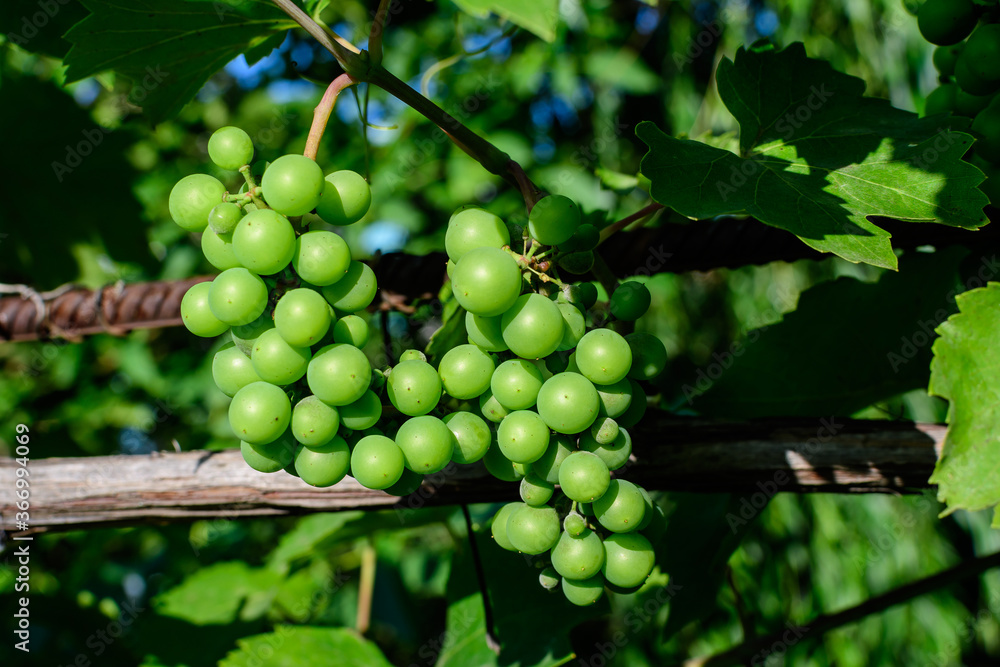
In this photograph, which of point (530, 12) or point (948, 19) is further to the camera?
point (948, 19)

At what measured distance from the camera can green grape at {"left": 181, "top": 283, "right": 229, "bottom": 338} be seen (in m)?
0.75

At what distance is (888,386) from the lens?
1.24 metres

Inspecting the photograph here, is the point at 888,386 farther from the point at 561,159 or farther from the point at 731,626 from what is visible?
the point at 561,159

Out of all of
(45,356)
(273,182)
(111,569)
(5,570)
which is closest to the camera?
(273,182)

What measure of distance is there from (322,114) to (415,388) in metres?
0.30

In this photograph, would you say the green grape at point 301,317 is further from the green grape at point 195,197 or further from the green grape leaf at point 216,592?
the green grape leaf at point 216,592

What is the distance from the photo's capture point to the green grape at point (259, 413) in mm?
700

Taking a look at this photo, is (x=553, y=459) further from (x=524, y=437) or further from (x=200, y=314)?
(x=200, y=314)

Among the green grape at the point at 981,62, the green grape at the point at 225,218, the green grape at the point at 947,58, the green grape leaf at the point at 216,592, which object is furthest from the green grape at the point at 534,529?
the green grape leaf at the point at 216,592

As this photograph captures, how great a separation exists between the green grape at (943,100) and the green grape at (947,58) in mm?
38

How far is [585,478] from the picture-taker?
74 centimetres

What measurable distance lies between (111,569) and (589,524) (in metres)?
2.01

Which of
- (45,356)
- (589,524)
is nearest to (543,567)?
(589,524)

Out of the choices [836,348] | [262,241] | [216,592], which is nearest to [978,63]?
[836,348]
